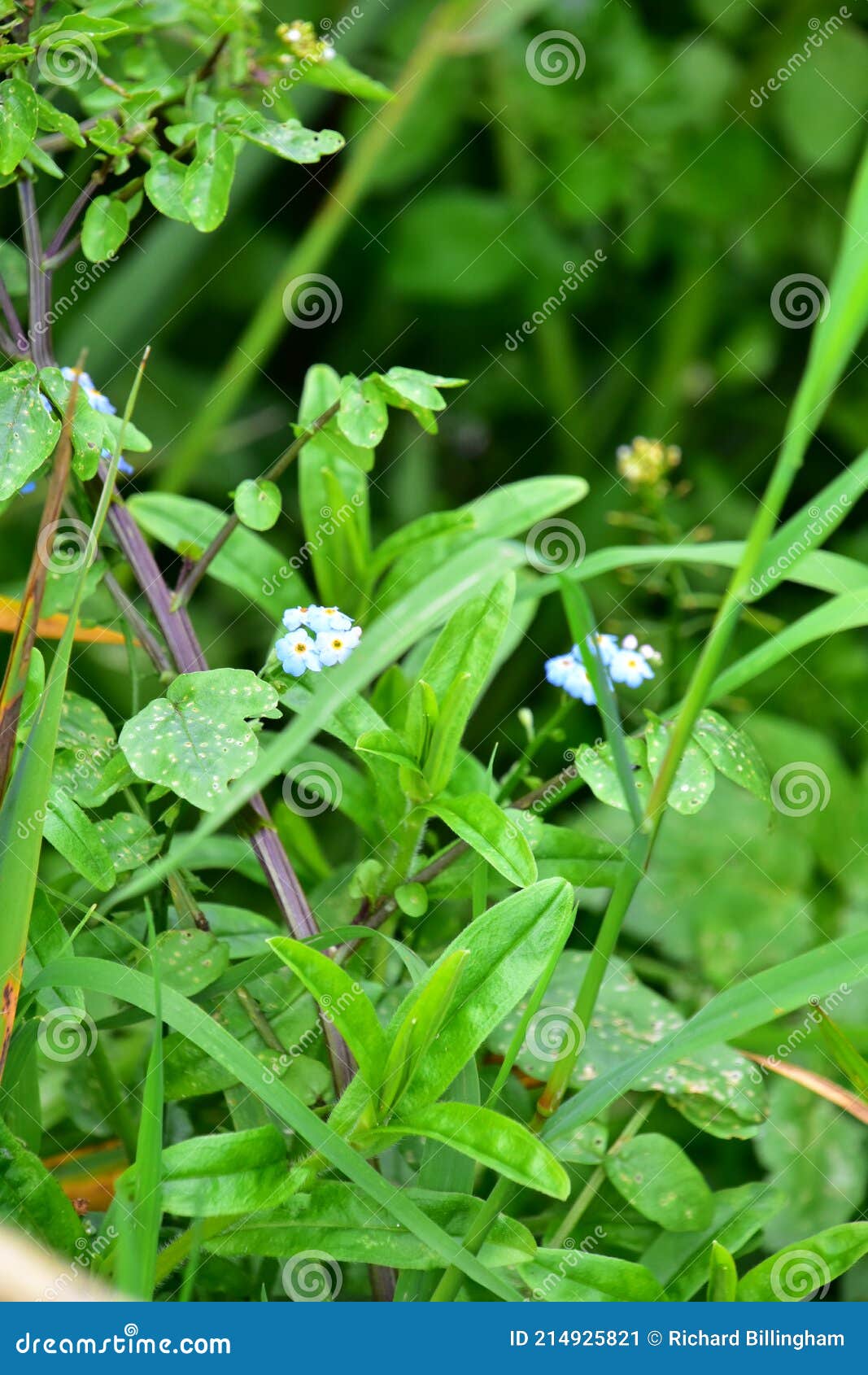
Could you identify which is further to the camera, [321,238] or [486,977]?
[321,238]

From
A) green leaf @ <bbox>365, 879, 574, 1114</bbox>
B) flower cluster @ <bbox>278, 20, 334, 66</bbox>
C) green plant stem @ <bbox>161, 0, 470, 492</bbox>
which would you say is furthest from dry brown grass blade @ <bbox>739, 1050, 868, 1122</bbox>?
green plant stem @ <bbox>161, 0, 470, 492</bbox>

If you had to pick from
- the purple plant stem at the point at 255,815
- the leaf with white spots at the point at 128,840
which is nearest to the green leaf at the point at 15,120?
the purple plant stem at the point at 255,815

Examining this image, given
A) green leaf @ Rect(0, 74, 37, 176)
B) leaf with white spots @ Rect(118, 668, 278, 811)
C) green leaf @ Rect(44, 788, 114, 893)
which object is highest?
green leaf @ Rect(0, 74, 37, 176)

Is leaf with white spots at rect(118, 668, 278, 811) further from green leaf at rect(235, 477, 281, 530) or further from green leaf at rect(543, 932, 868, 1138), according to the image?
green leaf at rect(543, 932, 868, 1138)

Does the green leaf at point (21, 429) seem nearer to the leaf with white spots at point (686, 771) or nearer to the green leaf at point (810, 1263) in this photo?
the leaf with white spots at point (686, 771)

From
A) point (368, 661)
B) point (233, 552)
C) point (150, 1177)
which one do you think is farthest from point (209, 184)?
point (150, 1177)

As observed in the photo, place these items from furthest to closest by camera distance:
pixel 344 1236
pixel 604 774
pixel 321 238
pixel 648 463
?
pixel 321 238 < pixel 648 463 < pixel 604 774 < pixel 344 1236

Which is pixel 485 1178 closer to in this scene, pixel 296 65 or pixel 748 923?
pixel 748 923

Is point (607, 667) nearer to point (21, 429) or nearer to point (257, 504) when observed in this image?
point (257, 504)
